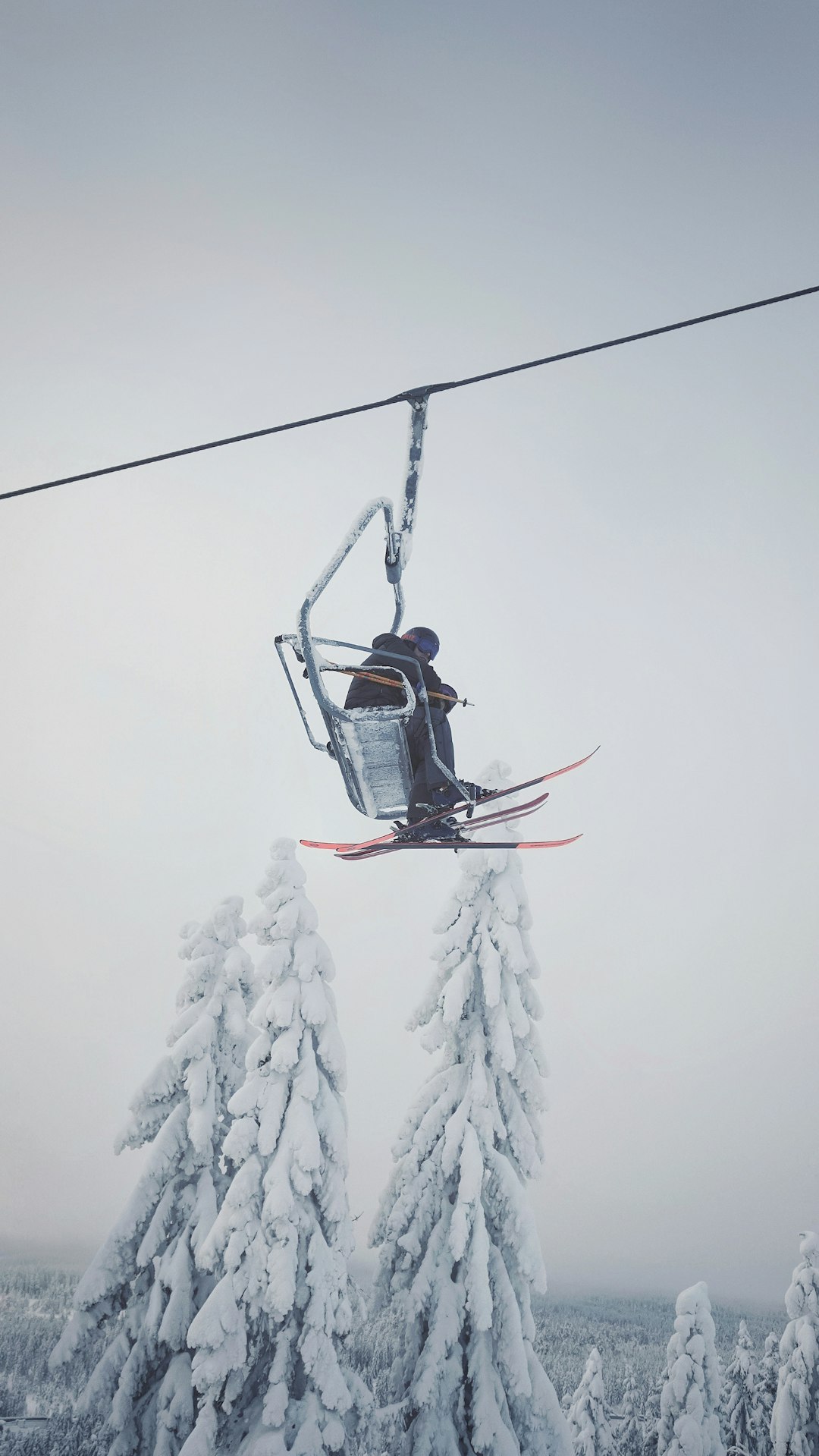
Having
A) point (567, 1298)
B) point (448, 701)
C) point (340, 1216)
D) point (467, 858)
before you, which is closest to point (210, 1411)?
point (340, 1216)

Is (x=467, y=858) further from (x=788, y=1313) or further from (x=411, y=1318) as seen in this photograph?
(x=788, y=1313)

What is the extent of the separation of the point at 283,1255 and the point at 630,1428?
22365 mm

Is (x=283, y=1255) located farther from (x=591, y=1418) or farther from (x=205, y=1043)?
(x=591, y=1418)

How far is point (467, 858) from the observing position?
1384 cm

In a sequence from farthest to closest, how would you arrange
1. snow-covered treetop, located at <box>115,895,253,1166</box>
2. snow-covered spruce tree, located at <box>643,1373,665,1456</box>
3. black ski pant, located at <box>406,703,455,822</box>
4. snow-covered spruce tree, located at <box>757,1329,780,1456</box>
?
snow-covered spruce tree, located at <box>757,1329,780,1456</box> < snow-covered spruce tree, located at <box>643,1373,665,1456</box> < snow-covered treetop, located at <box>115,895,253,1166</box> < black ski pant, located at <box>406,703,455,822</box>

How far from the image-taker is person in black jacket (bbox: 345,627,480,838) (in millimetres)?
8211

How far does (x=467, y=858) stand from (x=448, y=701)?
18.8 feet

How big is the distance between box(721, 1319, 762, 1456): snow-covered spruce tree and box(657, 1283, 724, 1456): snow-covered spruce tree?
24.6ft

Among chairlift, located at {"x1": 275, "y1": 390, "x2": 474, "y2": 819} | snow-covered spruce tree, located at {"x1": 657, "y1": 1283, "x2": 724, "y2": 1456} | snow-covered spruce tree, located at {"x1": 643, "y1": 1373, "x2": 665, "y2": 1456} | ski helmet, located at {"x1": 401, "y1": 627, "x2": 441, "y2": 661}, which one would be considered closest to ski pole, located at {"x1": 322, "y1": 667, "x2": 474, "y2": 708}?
chairlift, located at {"x1": 275, "y1": 390, "x2": 474, "y2": 819}

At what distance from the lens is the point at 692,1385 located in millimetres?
17938

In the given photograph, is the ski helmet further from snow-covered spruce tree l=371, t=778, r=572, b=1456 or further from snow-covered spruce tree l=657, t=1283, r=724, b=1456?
snow-covered spruce tree l=657, t=1283, r=724, b=1456

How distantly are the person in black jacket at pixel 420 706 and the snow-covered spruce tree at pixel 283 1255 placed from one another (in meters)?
5.20

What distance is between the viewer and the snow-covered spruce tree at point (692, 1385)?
1736cm

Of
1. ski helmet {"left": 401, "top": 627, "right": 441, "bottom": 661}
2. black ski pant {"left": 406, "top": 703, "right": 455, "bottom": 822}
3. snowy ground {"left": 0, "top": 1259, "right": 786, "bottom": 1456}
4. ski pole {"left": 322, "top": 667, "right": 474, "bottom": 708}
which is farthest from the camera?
snowy ground {"left": 0, "top": 1259, "right": 786, "bottom": 1456}
